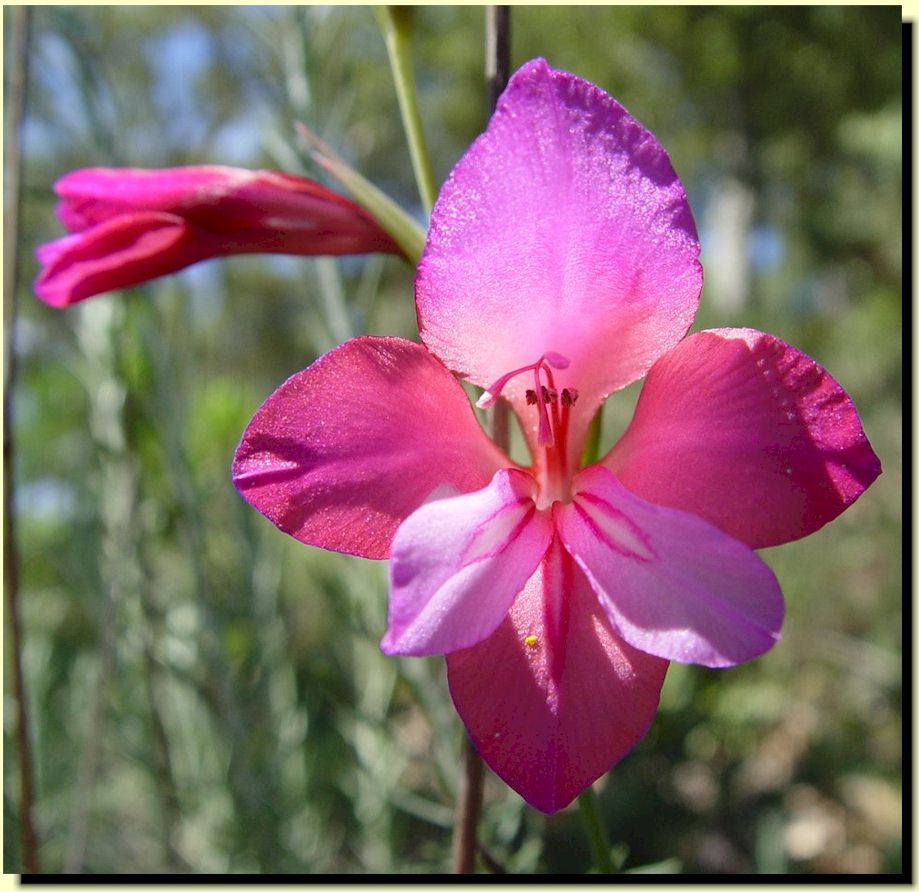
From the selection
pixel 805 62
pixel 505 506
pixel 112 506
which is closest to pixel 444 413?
pixel 505 506

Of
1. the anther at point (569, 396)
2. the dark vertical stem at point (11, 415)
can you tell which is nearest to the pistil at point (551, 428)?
the anther at point (569, 396)

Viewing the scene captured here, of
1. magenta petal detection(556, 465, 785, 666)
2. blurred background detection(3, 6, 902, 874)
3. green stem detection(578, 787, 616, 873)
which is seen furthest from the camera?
blurred background detection(3, 6, 902, 874)

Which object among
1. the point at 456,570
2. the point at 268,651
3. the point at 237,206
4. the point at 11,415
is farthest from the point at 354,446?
the point at 268,651

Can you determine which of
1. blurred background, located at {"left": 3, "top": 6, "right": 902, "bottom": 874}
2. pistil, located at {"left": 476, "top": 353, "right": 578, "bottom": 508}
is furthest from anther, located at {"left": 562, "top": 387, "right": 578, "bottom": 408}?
blurred background, located at {"left": 3, "top": 6, "right": 902, "bottom": 874}

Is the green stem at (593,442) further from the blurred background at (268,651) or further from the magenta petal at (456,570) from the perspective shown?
the blurred background at (268,651)

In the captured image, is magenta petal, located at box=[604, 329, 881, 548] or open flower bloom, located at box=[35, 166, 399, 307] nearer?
magenta petal, located at box=[604, 329, 881, 548]

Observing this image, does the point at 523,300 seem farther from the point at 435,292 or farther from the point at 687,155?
the point at 687,155

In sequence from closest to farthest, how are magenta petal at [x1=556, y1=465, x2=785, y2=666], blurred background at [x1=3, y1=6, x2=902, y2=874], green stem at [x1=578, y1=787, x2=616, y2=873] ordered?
magenta petal at [x1=556, y1=465, x2=785, y2=666], green stem at [x1=578, y1=787, x2=616, y2=873], blurred background at [x1=3, y1=6, x2=902, y2=874]

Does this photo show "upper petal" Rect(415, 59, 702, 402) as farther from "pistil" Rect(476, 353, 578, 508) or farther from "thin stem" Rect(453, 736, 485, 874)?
"thin stem" Rect(453, 736, 485, 874)

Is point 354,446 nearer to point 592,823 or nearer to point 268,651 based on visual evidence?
point 592,823
